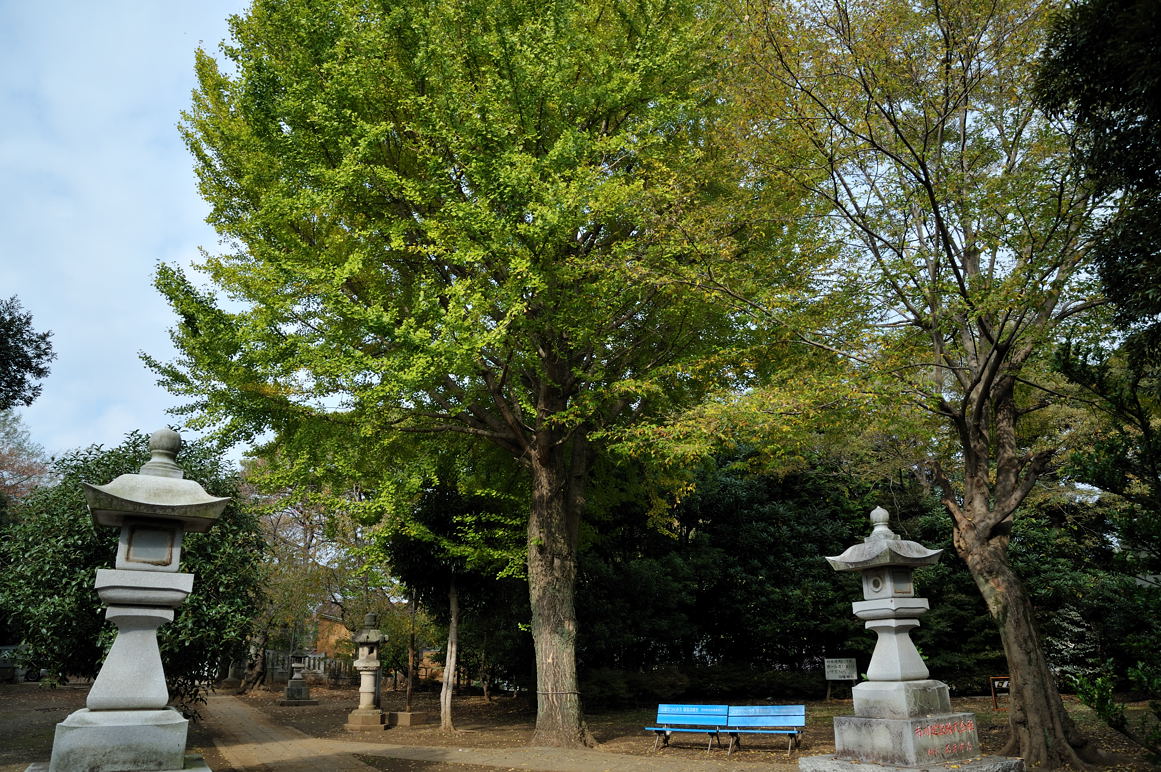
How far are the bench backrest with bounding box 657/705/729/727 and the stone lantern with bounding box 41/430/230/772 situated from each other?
847cm

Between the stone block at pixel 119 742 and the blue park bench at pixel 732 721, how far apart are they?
336 inches

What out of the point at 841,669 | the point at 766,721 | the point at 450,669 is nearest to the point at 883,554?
the point at 766,721

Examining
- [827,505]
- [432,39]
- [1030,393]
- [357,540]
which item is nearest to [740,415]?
[1030,393]

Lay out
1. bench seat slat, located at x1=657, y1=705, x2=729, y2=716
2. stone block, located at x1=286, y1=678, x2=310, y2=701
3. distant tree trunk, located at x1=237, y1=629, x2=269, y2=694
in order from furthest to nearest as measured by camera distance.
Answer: distant tree trunk, located at x1=237, y1=629, x2=269, y2=694 < stone block, located at x1=286, y1=678, x2=310, y2=701 < bench seat slat, located at x1=657, y1=705, x2=729, y2=716

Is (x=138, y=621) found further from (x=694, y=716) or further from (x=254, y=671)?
(x=254, y=671)

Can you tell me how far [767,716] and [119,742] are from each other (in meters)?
9.31

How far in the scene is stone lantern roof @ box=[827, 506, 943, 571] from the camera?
24.2 feet

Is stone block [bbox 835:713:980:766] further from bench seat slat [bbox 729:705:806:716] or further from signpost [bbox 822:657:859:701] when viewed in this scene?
signpost [bbox 822:657:859:701]

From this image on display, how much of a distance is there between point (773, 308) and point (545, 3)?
616cm

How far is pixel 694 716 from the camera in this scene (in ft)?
38.5

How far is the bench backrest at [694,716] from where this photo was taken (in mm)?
11562

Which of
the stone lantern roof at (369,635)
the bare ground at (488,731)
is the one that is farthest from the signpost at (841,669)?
the stone lantern roof at (369,635)

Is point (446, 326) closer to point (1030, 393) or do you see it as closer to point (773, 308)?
point (773, 308)

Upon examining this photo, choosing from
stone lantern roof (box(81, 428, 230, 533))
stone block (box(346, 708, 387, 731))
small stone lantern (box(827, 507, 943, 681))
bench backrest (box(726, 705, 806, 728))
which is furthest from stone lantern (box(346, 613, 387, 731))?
small stone lantern (box(827, 507, 943, 681))
